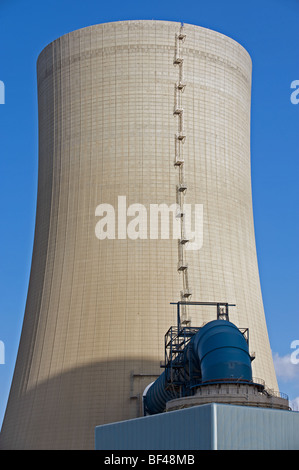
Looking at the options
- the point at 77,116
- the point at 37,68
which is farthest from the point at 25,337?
the point at 37,68

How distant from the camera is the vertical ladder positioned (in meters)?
22.7

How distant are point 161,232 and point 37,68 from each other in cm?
811
